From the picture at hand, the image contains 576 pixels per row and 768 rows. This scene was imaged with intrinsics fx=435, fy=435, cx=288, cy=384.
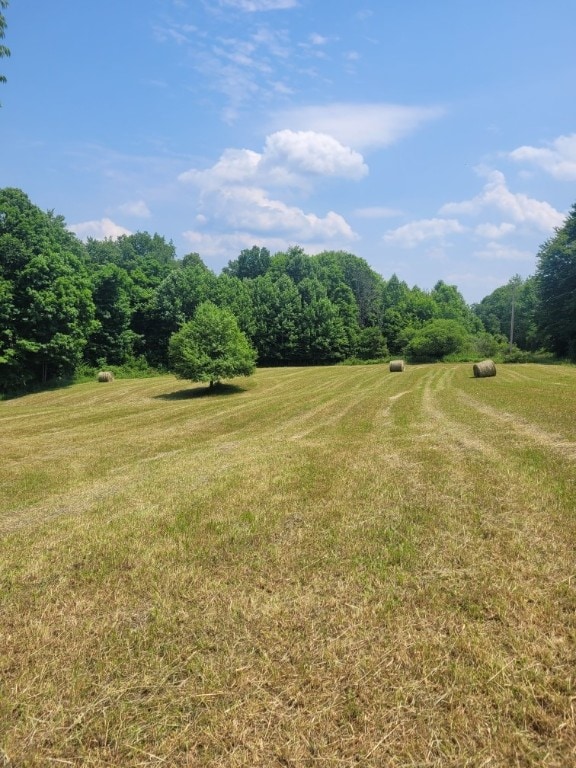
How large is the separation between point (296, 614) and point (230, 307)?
54682 mm

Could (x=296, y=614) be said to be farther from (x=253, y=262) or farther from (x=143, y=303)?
(x=253, y=262)

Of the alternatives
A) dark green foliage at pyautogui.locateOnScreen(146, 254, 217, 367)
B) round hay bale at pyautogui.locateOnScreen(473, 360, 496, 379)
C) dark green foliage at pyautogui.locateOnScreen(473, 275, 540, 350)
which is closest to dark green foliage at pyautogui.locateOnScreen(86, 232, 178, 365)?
dark green foliage at pyautogui.locateOnScreen(146, 254, 217, 367)

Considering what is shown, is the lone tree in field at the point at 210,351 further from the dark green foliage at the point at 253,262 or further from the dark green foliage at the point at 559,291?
the dark green foliage at the point at 253,262

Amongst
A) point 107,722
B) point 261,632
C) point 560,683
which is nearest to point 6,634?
point 107,722

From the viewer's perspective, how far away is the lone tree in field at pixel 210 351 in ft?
83.3

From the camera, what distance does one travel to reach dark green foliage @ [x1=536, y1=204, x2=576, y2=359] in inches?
1732

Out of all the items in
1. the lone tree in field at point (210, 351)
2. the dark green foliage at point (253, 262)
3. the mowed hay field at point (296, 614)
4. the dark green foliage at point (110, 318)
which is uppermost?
the dark green foliage at point (253, 262)

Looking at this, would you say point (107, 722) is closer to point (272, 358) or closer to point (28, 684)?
point (28, 684)

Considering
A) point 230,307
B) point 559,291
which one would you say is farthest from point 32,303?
point 559,291

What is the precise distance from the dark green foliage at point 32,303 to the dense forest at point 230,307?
95 millimetres

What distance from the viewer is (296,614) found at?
3549 millimetres

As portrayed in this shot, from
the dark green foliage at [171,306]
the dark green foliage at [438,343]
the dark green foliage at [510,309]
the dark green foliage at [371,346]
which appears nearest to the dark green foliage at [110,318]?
the dark green foliage at [171,306]

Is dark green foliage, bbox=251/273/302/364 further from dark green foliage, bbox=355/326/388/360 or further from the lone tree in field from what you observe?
the lone tree in field

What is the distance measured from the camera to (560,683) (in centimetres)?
267
